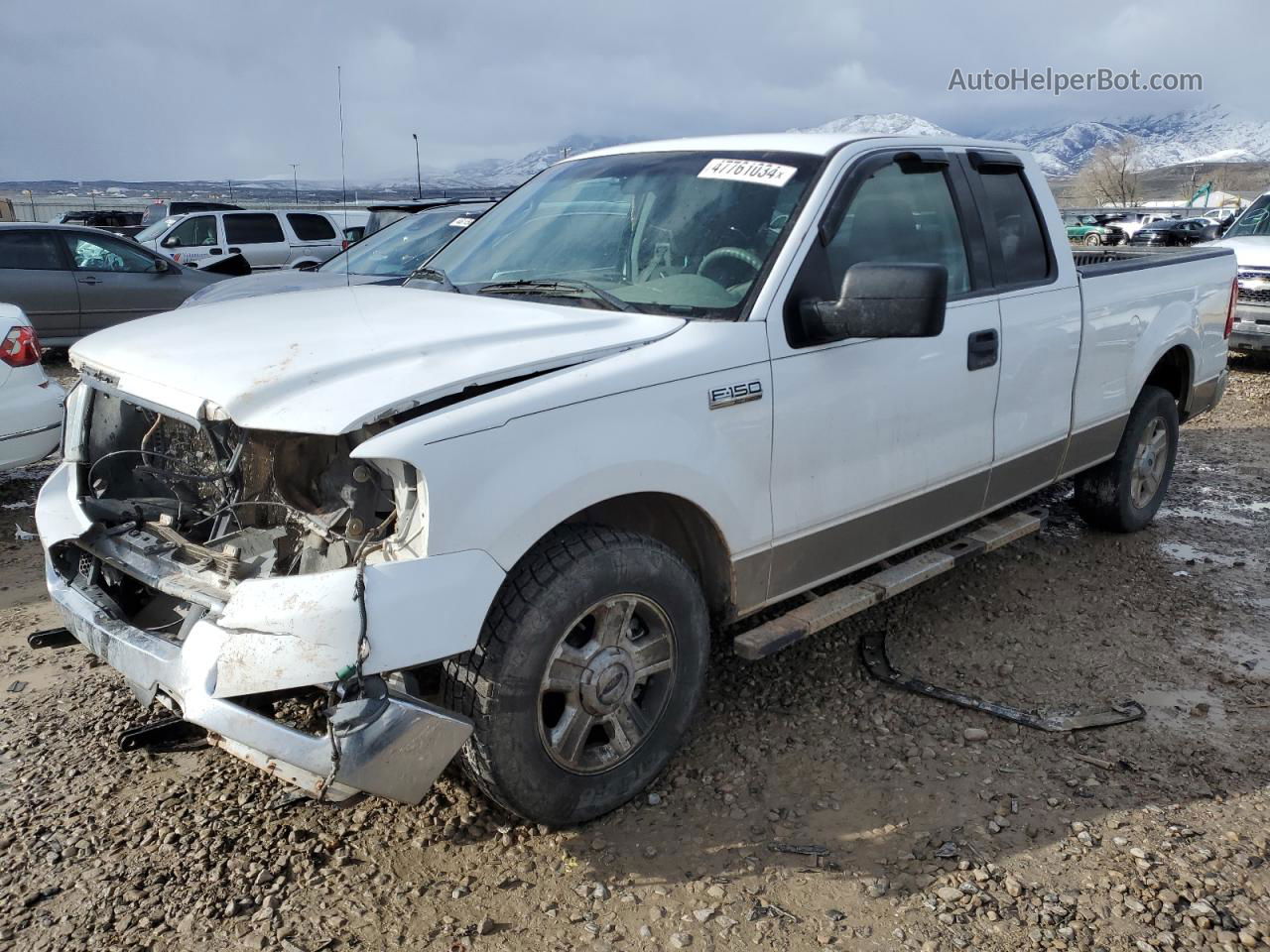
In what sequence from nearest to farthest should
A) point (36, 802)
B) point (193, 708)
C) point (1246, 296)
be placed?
1. point (193, 708)
2. point (36, 802)
3. point (1246, 296)

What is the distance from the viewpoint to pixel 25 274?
10.8 meters

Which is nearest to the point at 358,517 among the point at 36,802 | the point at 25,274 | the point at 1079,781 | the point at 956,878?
the point at 36,802

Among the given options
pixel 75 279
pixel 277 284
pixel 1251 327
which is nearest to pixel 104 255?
pixel 75 279

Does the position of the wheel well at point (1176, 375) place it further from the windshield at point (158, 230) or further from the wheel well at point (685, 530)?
the windshield at point (158, 230)

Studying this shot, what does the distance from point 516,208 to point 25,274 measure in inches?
356

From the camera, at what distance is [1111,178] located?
89.5 meters

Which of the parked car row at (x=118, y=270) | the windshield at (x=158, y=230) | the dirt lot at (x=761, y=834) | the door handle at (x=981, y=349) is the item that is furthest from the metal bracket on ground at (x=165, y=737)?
the windshield at (x=158, y=230)

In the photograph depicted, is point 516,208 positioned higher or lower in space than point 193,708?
higher

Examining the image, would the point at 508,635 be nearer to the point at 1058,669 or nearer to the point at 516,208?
the point at 516,208

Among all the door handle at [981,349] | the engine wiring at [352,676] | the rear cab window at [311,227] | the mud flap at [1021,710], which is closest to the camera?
the engine wiring at [352,676]

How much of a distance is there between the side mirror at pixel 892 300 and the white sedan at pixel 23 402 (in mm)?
4435

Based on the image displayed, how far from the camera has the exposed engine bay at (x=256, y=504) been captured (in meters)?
2.62

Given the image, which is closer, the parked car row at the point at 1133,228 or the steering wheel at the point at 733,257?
the steering wheel at the point at 733,257

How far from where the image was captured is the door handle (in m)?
3.76
